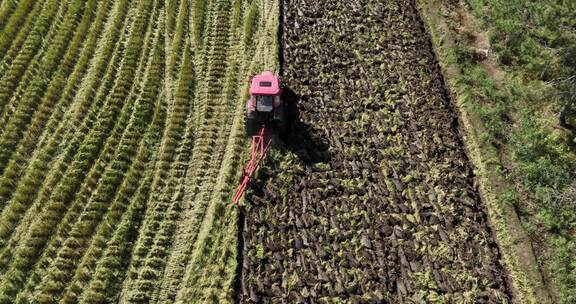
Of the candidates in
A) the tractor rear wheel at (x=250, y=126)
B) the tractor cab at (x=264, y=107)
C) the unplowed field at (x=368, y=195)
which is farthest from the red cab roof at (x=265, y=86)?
the unplowed field at (x=368, y=195)

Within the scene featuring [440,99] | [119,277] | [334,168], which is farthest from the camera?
[440,99]

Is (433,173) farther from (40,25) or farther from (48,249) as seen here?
(40,25)

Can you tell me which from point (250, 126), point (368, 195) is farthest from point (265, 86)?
point (368, 195)

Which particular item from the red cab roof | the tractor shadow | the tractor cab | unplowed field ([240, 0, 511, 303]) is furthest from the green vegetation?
the red cab roof

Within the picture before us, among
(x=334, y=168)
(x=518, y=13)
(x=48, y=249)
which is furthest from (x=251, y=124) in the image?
(x=518, y=13)

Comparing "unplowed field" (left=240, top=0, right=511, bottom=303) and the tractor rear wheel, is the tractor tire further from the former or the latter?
"unplowed field" (left=240, top=0, right=511, bottom=303)

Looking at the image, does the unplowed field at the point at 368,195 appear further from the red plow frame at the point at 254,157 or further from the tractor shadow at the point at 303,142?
the red plow frame at the point at 254,157

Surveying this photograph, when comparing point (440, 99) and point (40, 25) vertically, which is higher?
point (40, 25)

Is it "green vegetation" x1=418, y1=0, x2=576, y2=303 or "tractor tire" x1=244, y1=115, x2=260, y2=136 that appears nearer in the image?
"green vegetation" x1=418, y1=0, x2=576, y2=303
